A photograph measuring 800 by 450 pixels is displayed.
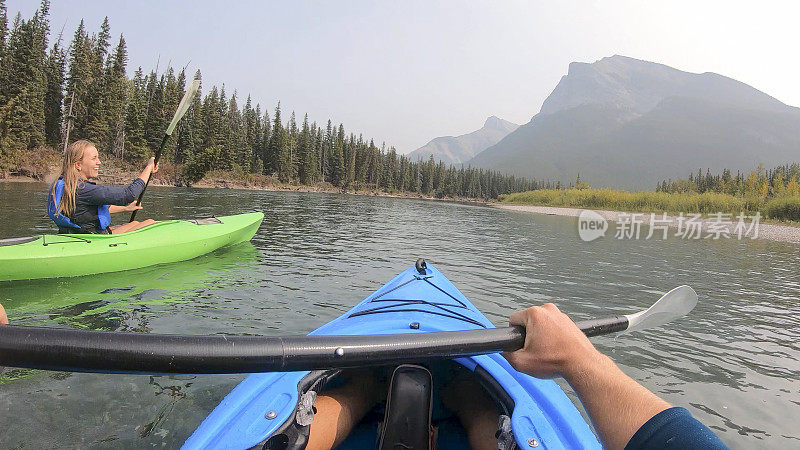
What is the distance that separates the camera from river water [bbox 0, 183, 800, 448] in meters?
3.77

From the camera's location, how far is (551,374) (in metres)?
1.43

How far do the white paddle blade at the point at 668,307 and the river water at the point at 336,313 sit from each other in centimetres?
269

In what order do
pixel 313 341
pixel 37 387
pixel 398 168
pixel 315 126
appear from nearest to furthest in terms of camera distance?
1. pixel 313 341
2. pixel 37 387
3. pixel 315 126
4. pixel 398 168

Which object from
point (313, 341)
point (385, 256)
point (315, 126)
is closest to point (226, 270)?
point (385, 256)

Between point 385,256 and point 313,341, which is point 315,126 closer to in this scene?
point 385,256

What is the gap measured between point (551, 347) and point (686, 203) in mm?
63865

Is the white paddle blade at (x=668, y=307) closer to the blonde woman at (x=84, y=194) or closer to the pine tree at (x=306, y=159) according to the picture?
the blonde woman at (x=84, y=194)

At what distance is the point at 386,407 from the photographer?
2621 mm

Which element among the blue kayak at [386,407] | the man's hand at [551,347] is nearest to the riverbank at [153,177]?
the blue kayak at [386,407]

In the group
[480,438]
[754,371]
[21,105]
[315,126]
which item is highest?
[315,126]

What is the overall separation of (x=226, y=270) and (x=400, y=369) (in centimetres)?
765

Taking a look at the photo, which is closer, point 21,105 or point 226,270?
point 226,270

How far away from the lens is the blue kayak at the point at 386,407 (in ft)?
6.97

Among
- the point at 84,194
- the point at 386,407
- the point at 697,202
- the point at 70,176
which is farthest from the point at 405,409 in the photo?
the point at 697,202
